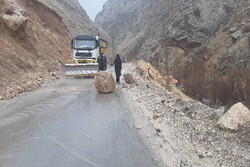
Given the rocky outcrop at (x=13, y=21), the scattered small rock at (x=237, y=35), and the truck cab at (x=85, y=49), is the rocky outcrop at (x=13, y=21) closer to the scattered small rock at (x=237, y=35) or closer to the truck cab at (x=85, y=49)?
the truck cab at (x=85, y=49)

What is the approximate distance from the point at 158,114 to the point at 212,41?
2513 centimetres

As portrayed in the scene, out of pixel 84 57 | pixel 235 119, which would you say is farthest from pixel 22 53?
pixel 235 119

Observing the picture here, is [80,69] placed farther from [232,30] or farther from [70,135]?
[232,30]

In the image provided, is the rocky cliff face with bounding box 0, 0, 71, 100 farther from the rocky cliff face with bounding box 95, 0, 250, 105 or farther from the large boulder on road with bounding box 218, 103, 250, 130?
the rocky cliff face with bounding box 95, 0, 250, 105

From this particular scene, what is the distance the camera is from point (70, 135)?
5621 millimetres

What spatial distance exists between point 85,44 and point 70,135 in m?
13.5

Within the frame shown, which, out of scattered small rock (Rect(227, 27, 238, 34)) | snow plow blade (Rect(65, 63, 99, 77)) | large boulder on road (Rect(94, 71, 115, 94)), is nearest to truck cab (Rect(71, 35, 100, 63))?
snow plow blade (Rect(65, 63, 99, 77))

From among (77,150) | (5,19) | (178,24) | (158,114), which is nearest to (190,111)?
(158,114)

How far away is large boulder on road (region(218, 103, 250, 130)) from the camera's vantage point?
5423 millimetres

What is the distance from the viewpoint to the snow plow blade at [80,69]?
16422 millimetres

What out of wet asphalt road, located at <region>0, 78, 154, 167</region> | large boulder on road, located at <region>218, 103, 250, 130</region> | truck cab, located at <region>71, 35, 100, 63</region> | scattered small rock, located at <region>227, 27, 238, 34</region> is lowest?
wet asphalt road, located at <region>0, 78, 154, 167</region>

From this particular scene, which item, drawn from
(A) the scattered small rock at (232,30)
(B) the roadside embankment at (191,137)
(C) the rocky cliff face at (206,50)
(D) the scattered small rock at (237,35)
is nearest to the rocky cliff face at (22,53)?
(B) the roadside embankment at (191,137)

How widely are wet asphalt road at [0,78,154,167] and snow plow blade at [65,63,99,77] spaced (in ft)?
24.5

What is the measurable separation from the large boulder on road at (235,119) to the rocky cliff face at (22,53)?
8745 mm
